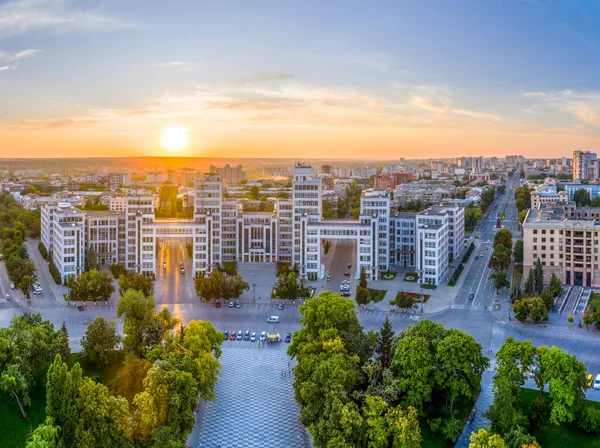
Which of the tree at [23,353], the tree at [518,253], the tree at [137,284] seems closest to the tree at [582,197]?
the tree at [518,253]

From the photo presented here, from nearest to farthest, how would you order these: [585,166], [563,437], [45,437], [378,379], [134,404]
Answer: [45,437] < [134,404] < [563,437] < [378,379] < [585,166]

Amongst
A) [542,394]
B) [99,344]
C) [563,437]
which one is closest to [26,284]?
[99,344]

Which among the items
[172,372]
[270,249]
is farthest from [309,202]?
[172,372]

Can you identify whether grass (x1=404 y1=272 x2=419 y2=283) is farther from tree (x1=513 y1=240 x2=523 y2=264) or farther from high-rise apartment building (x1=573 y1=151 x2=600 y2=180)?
high-rise apartment building (x1=573 y1=151 x2=600 y2=180)

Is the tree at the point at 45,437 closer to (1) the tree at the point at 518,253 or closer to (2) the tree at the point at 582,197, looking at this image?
(1) the tree at the point at 518,253

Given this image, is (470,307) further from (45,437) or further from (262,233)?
(45,437)

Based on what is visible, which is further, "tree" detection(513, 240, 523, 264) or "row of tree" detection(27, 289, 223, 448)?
"tree" detection(513, 240, 523, 264)

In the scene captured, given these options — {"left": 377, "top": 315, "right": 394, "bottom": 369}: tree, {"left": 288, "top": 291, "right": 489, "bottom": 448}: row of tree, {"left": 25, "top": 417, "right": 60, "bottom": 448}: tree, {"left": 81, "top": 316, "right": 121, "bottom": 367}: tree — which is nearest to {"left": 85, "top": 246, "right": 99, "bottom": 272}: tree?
{"left": 81, "top": 316, "right": 121, "bottom": 367}: tree
